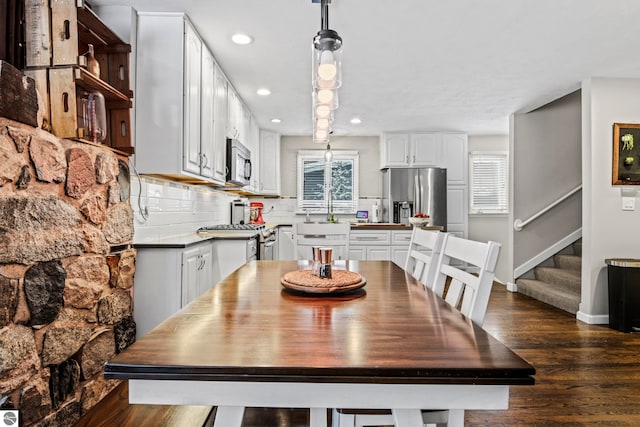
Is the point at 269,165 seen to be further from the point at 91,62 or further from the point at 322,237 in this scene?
the point at 91,62

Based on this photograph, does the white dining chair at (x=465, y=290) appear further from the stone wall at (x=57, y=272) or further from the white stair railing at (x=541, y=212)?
the white stair railing at (x=541, y=212)

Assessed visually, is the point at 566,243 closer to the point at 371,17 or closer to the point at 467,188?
the point at 467,188

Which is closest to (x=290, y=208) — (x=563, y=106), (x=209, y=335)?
(x=563, y=106)

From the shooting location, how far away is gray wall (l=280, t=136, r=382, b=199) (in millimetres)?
6184

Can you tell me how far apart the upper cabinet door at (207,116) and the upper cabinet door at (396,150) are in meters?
3.34

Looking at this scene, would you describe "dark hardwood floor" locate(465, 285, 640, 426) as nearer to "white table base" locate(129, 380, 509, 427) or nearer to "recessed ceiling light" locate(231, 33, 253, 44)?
"white table base" locate(129, 380, 509, 427)

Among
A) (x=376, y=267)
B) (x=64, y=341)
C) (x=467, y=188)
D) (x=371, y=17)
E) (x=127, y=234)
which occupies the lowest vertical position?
(x=64, y=341)

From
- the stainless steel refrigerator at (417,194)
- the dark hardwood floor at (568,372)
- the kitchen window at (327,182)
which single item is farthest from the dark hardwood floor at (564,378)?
the kitchen window at (327,182)

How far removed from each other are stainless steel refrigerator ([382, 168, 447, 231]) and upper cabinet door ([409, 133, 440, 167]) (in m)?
0.16

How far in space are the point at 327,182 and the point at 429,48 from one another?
11.2 ft

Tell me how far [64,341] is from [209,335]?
52.8 inches

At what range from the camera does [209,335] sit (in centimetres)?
87

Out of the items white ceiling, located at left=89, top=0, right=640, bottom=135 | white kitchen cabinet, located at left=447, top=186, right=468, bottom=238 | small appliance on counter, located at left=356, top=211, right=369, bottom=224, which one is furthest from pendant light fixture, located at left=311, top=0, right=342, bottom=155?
white kitchen cabinet, located at left=447, top=186, right=468, bottom=238

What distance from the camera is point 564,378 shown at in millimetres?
2232
